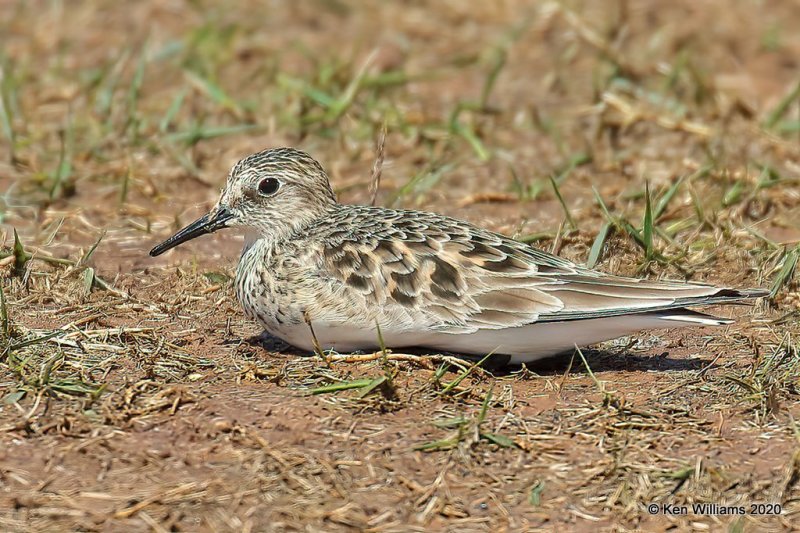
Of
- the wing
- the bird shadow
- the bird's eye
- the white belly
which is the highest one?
the bird's eye

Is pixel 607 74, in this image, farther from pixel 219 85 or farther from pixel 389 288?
pixel 389 288

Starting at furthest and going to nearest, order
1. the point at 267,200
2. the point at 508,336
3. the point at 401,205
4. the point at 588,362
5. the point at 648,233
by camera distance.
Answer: the point at 401,205 < the point at 648,233 < the point at 267,200 < the point at 588,362 < the point at 508,336

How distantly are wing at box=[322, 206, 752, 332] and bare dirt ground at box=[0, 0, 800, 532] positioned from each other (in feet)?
1.03

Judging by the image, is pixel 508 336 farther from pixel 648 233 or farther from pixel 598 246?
pixel 648 233

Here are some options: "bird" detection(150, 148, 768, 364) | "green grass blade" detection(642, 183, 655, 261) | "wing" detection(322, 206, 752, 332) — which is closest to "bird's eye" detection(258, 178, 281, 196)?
"bird" detection(150, 148, 768, 364)

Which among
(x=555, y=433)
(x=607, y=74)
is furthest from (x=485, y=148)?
(x=555, y=433)

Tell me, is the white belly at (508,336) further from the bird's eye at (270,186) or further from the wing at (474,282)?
the bird's eye at (270,186)

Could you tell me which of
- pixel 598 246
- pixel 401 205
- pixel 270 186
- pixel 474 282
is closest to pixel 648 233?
pixel 598 246

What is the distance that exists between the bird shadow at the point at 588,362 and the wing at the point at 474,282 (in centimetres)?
33

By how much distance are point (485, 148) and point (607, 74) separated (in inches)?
65.8

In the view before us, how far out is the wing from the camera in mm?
6348

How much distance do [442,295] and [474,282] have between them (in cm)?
18

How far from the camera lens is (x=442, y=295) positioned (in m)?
6.55

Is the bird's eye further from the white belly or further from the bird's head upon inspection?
the white belly
